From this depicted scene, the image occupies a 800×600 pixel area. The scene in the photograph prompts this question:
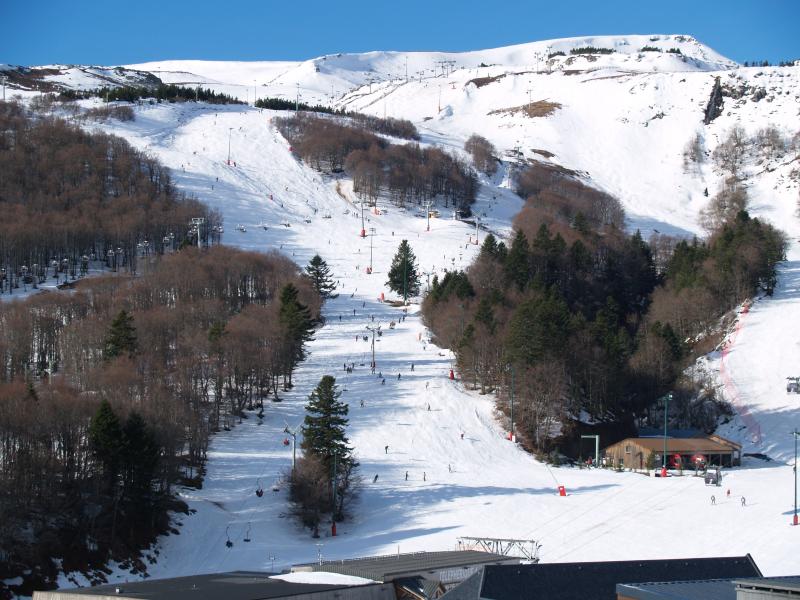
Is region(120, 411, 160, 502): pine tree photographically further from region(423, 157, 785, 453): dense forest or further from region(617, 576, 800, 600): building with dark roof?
region(423, 157, 785, 453): dense forest

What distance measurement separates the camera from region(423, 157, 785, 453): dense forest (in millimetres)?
61531

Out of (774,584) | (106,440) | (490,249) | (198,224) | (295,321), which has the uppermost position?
(198,224)

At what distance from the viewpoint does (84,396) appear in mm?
44625

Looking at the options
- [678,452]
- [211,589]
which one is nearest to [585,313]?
[678,452]

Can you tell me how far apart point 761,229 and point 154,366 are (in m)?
54.1

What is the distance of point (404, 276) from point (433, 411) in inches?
1031

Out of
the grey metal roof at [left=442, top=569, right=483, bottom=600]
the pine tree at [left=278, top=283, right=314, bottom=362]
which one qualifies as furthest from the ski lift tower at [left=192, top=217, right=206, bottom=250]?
the grey metal roof at [left=442, top=569, right=483, bottom=600]

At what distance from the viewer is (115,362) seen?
50938mm

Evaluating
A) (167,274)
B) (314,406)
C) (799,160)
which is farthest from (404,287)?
(799,160)

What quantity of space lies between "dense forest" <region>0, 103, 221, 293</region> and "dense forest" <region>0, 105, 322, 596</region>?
21cm

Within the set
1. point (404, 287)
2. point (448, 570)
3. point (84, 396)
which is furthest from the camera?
point (404, 287)

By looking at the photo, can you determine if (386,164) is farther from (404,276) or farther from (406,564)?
(406,564)

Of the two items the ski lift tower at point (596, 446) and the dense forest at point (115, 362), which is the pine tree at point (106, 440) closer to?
the dense forest at point (115, 362)

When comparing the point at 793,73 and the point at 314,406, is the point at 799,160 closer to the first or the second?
the point at 793,73
